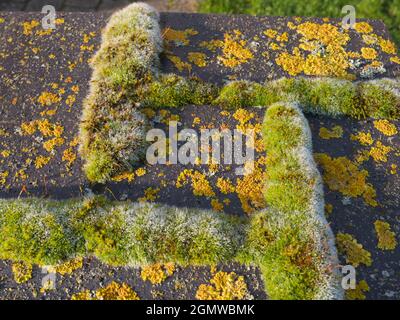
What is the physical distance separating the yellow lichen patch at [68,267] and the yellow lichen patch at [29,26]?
2927 millimetres

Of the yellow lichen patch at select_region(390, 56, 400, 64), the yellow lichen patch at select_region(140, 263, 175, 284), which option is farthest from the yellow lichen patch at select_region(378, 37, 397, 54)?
the yellow lichen patch at select_region(140, 263, 175, 284)

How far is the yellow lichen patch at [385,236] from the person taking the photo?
3852 millimetres

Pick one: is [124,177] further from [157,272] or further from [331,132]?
[331,132]

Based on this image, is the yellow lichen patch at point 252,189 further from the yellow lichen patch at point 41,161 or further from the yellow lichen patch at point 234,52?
the yellow lichen patch at point 41,161

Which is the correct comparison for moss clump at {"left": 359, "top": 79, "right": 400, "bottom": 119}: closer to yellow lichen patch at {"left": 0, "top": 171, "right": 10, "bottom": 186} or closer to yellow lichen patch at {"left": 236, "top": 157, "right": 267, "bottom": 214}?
yellow lichen patch at {"left": 236, "top": 157, "right": 267, "bottom": 214}

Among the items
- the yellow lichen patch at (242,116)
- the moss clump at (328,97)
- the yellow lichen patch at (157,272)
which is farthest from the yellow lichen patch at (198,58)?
the yellow lichen patch at (157,272)

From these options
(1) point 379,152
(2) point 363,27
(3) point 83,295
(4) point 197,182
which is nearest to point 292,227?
(4) point 197,182

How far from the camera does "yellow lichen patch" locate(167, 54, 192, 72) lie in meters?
5.02

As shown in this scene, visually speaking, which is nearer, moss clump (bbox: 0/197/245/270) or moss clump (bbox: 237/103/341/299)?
moss clump (bbox: 237/103/341/299)

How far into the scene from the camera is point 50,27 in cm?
545

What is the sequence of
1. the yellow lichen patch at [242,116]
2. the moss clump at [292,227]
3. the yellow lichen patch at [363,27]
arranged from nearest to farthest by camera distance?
the moss clump at [292,227], the yellow lichen patch at [242,116], the yellow lichen patch at [363,27]

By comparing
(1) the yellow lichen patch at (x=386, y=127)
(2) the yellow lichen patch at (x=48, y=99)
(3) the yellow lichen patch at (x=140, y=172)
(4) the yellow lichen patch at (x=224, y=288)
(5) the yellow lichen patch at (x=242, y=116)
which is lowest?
(4) the yellow lichen patch at (x=224, y=288)

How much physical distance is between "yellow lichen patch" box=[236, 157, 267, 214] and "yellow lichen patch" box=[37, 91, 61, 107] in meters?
2.01

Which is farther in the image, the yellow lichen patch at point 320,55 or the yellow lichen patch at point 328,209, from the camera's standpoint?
the yellow lichen patch at point 320,55
